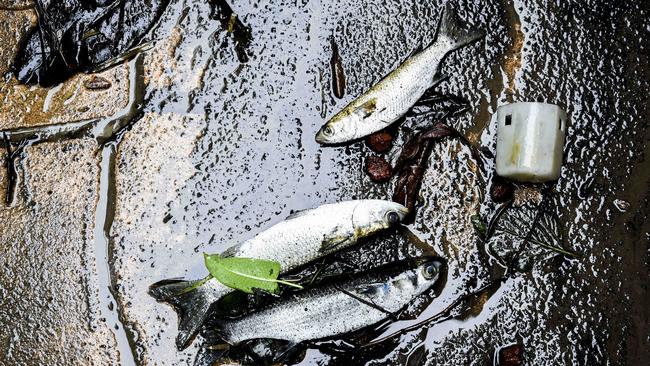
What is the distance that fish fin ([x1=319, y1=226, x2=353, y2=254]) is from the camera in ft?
13.4

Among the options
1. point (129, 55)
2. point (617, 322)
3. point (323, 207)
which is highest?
point (129, 55)

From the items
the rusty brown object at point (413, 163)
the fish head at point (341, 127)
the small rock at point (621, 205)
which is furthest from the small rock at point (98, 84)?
the small rock at point (621, 205)

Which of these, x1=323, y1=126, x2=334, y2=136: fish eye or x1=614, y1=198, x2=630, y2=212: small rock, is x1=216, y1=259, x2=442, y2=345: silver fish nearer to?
x1=323, y1=126, x2=334, y2=136: fish eye

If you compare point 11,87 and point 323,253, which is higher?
point 11,87

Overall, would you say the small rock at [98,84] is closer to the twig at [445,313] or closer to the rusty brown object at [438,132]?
the rusty brown object at [438,132]

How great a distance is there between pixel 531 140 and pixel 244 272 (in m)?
1.72

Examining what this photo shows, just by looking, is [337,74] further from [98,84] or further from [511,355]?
[511,355]

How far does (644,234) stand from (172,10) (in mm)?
3109

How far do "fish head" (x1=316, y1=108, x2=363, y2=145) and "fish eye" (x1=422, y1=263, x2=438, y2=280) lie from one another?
85cm

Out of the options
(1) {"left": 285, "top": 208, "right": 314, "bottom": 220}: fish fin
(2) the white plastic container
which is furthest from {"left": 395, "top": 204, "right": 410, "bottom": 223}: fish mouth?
(2) the white plastic container

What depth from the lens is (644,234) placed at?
4.26 m

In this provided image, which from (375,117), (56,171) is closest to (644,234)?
(375,117)

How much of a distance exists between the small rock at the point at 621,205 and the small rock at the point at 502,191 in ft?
2.02

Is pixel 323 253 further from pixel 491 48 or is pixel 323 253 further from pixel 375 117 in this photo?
pixel 491 48
